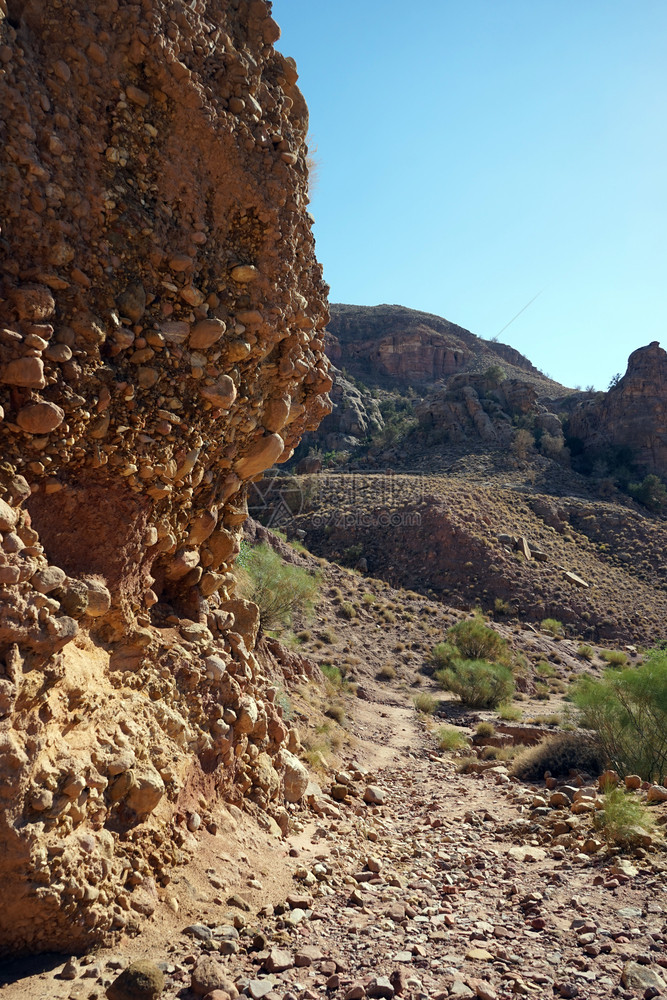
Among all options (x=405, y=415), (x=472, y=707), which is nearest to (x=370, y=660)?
(x=472, y=707)

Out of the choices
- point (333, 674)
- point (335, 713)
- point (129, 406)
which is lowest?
point (333, 674)

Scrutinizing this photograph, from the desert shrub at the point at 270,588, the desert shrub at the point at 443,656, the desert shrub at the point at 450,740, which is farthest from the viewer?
the desert shrub at the point at 443,656

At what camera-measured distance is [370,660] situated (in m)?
20.2

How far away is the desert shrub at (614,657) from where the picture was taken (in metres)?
24.9

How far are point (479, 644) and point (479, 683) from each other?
4107 millimetres

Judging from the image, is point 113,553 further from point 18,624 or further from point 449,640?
point 449,640

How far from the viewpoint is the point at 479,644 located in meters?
22.3

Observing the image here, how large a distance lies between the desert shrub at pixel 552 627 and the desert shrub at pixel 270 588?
52.2 ft

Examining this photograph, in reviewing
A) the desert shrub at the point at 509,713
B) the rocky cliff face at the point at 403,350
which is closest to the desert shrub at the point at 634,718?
the desert shrub at the point at 509,713

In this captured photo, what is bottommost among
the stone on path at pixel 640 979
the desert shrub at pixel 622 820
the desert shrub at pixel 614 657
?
the stone on path at pixel 640 979

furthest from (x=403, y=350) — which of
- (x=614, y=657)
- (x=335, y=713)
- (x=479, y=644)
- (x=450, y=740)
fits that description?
(x=335, y=713)

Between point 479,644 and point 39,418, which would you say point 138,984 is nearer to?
point 39,418

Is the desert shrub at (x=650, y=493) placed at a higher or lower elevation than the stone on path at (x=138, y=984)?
higher

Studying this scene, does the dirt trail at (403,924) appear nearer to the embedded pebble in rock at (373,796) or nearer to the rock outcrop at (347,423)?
the embedded pebble in rock at (373,796)
